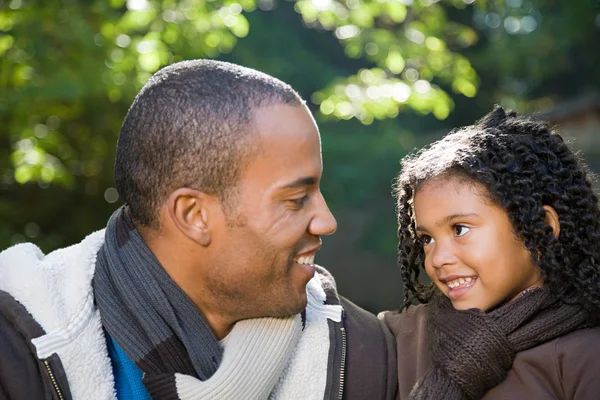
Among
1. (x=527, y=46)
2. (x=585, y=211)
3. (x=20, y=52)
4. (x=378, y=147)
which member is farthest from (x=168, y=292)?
(x=527, y=46)

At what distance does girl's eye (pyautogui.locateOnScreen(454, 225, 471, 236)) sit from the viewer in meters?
2.47

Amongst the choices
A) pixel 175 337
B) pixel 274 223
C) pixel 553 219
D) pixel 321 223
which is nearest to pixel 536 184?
pixel 553 219

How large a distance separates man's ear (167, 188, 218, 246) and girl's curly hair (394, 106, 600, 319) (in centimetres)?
72

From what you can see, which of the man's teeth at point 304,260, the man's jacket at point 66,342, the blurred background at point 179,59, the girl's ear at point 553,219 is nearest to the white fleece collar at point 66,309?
the man's jacket at point 66,342

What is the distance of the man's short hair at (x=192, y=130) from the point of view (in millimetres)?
2256

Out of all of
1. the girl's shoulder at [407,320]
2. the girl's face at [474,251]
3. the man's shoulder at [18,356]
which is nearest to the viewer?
the man's shoulder at [18,356]

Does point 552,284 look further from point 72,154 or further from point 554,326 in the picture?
point 72,154

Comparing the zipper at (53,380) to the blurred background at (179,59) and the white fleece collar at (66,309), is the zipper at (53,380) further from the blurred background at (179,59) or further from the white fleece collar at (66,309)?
the blurred background at (179,59)

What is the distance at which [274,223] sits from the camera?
88.7 inches

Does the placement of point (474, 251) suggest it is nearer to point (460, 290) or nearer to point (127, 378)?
point (460, 290)

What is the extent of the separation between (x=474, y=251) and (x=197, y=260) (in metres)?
0.81

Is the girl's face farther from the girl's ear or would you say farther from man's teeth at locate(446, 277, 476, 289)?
the girl's ear

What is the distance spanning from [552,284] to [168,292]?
111cm

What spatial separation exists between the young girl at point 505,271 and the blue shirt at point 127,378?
77 centimetres
